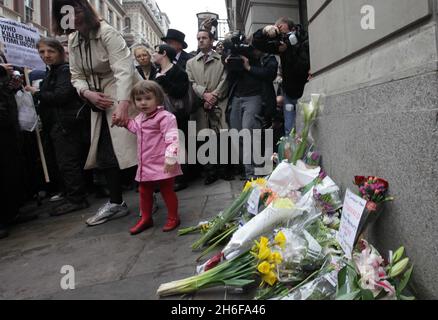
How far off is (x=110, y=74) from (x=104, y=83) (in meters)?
0.11

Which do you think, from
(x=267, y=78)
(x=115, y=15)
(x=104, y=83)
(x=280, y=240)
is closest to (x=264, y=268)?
(x=280, y=240)

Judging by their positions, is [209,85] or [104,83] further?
[209,85]

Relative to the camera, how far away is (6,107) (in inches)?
145

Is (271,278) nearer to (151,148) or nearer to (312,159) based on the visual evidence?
(312,159)

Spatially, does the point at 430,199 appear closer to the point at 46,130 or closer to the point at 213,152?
the point at 213,152

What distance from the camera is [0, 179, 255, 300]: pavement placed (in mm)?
2201

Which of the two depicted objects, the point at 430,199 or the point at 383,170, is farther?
the point at 383,170

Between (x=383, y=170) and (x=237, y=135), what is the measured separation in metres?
2.90

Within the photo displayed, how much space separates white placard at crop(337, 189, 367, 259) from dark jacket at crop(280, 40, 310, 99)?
8.04 feet

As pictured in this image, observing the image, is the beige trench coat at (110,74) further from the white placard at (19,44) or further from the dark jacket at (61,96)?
the white placard at (19,44)

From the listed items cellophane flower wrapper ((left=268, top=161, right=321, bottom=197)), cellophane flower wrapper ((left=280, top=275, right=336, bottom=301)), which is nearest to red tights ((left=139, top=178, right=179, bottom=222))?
cellophane flower wrapper ((left=268, top=161, right=321, bottom=197))

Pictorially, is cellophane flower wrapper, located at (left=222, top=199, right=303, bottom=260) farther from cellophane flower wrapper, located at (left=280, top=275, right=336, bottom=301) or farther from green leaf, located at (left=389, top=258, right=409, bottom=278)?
green leaf, located at (left=389, top=258, right=409, bottom=278)
